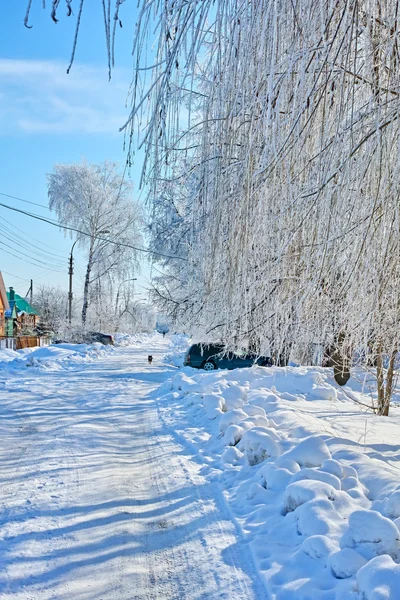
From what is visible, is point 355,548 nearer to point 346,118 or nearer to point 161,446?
point 346,118

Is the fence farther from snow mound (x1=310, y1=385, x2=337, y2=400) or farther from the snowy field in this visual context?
the snowy field

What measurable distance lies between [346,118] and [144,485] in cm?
356

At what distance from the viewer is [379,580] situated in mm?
2264

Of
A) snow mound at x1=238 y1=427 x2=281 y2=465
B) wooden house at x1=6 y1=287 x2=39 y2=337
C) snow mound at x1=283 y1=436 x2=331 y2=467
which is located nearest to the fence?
wooden house at x1=6 y1=287 x2=39 y2=337

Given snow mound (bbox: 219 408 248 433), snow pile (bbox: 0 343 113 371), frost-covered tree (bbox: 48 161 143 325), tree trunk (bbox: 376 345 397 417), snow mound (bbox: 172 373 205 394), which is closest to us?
tree trunk (bbox: 376 345 397 417)

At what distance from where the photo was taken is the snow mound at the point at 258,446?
15.4ft

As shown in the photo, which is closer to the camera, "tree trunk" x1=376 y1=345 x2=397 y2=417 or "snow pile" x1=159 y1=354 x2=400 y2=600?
"snow pile" x1=159 y1=354 x2=400 y2=600

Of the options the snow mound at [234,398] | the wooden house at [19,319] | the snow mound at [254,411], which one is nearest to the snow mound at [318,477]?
the snow mound at [254,411]

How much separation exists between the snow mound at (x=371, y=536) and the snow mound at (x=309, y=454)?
1.39m

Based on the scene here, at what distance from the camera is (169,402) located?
9062 millimetres

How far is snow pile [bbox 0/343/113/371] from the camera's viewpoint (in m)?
14.3

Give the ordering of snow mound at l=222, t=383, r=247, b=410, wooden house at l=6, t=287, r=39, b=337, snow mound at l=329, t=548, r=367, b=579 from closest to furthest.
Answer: snow mound at l=329, t=548, r=367, b=579 → snow mound at l=222, t=383, r=247, b=410 → wooden house at l=6, t=287, r=39, b=337

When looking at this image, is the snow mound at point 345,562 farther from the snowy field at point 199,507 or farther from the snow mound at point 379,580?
the snow mound at point 379,580

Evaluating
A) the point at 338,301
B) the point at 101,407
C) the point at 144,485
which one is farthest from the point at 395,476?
the point at 101,407
